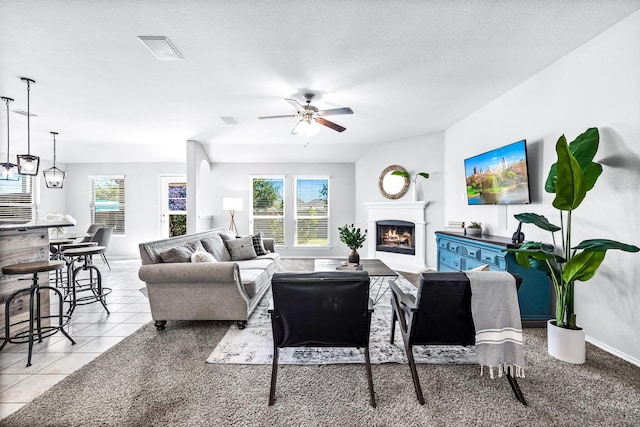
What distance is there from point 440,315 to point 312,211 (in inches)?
220

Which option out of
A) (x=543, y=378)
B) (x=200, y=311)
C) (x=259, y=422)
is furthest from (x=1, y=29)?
(x=543, y=378)

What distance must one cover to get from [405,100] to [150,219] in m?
6.65

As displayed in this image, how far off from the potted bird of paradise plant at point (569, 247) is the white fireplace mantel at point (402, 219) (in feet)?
10.6

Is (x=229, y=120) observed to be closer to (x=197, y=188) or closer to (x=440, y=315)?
(x=197, y=188)

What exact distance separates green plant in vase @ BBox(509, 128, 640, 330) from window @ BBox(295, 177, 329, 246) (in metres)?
5.09

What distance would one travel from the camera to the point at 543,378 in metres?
2.19

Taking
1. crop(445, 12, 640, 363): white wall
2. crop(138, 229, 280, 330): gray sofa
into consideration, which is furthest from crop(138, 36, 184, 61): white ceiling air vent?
crop(445, 12, 640, 363): white wall

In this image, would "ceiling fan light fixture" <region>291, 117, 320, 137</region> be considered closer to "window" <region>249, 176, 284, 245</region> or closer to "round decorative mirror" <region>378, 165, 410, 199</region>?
"round decorative mirror" <region>378, 165, 410, 199</region>

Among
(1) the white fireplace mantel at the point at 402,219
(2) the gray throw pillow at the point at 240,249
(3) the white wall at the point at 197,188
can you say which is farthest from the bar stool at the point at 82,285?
(1) the white fireplace mantel at the point at 402,219

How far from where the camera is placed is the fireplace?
6.19 m

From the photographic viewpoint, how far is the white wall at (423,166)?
5.76 metres

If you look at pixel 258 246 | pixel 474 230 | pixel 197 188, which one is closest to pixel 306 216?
pixel 197 188

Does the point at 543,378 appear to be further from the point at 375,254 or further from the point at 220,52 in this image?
the point at 375,254

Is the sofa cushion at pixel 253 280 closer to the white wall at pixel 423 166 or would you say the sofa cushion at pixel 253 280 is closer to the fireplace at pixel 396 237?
the fireplace at pixel 396 237
